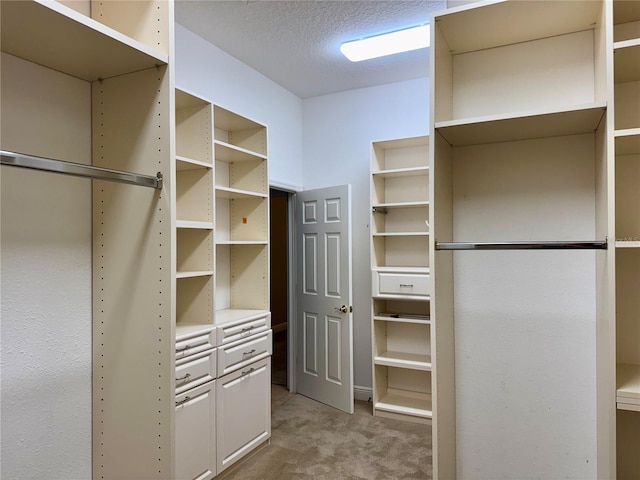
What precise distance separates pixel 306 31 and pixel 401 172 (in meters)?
1.39

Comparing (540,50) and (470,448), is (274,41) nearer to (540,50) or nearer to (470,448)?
(540,50)

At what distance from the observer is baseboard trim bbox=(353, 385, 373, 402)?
13.5 ft

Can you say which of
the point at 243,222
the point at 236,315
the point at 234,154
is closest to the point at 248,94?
the point at 234,154

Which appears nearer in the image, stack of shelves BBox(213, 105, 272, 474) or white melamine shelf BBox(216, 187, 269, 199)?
stack of shelves BBox(213, 105, 272, 474)

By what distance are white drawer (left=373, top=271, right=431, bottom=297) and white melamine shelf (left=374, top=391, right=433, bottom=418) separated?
989 mm

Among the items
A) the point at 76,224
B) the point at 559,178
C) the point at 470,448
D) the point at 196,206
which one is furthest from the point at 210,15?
the point at 470,448

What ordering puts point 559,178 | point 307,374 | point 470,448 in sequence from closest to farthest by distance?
point 559,178, point 470,448, point 307,374

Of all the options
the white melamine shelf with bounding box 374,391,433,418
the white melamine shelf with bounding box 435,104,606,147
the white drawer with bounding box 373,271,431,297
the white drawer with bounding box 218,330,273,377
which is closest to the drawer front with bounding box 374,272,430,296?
the white drawer with bounding box 373,271,431,297

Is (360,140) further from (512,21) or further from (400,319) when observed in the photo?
(512,21)

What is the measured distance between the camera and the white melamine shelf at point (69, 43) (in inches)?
41.5

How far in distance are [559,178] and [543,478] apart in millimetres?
1310

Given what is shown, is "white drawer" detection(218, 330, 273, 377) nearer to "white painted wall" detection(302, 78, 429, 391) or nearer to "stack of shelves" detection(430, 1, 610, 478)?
Result: "white painted wall" detection(302, 78, 429, 391)

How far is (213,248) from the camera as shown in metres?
2.67

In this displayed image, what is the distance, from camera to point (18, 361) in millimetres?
1320
